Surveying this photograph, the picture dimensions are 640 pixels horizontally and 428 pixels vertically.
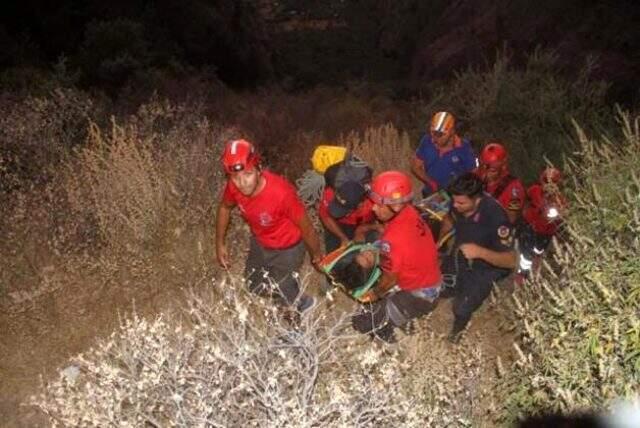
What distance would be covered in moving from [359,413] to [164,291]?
2889 mm

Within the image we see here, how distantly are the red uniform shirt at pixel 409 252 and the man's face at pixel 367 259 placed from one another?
109 millimetres

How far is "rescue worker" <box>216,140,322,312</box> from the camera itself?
4160 mm

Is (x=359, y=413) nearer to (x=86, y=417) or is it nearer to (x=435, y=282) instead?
(x=86, y=417)

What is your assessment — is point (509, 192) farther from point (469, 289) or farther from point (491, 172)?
point (469, 289)

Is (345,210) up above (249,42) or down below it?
above

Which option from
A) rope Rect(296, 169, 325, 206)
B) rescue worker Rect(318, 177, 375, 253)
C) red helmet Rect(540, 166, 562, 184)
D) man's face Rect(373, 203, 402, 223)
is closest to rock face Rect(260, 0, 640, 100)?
red helmet Rect(540, 166, 562, 184)

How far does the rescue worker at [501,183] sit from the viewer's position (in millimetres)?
5266

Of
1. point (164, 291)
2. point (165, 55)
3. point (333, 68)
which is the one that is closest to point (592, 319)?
point (164, 291)

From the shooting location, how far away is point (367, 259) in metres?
4.19

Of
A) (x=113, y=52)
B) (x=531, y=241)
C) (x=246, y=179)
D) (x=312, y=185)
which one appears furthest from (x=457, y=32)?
(x=246, y=179)

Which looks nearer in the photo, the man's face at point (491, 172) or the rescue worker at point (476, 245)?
the rescue worker at point (476, 245)

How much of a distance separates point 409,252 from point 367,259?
31 centimetres

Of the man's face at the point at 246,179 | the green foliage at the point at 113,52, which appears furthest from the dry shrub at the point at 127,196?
the green foliage at the point at 113,52

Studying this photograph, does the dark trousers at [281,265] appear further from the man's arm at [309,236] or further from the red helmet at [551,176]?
the red helmet at [551,176]
